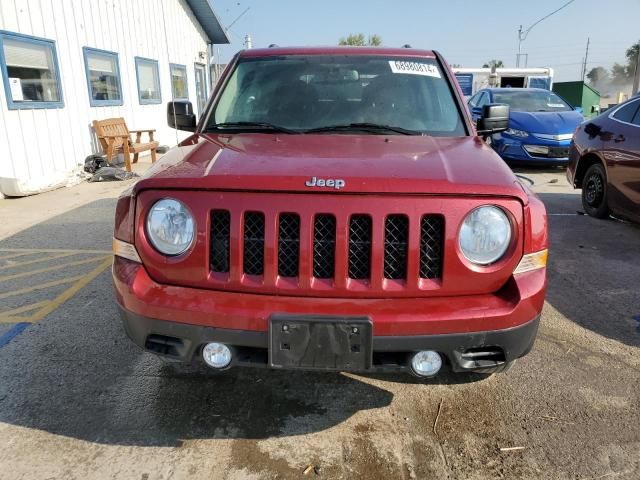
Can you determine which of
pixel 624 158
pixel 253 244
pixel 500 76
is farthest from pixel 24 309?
pixel 500 76

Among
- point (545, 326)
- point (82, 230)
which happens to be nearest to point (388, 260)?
point (545, 326)

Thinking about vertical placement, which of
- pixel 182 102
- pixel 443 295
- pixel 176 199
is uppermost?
pixel 182 102

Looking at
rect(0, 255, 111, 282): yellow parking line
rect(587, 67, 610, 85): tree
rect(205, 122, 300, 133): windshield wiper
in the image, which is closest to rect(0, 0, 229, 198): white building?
rect(0, 255, 111, 282): yellow parking line

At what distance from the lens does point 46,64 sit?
8.82 meters

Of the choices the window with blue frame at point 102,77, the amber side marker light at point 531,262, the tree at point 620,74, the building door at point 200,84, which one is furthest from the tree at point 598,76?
the amber side marker light at point 531,262

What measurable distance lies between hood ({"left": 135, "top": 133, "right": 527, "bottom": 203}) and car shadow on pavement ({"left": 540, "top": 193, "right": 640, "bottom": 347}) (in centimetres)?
194

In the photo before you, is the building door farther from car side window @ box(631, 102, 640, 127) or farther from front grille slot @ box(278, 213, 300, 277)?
front grille slot @ box(278, 213, 300, 277)

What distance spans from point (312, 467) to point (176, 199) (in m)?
1.31

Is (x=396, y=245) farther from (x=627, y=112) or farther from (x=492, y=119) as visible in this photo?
(x=627, y=112)

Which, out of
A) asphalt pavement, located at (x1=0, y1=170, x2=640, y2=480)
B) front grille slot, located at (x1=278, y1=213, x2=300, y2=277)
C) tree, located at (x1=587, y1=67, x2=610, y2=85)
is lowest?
asphalt pavement, located at (x1=0, y1=170, x2=640, y2=480)

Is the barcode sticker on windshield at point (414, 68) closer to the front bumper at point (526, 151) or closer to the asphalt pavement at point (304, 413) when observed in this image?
the asphalt pavement at point (304, 413)

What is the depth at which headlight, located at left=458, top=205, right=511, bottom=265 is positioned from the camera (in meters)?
2.05

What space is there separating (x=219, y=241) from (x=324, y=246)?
1.43 feet

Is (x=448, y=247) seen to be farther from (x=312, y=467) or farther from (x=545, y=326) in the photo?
(x=545, y=326)
